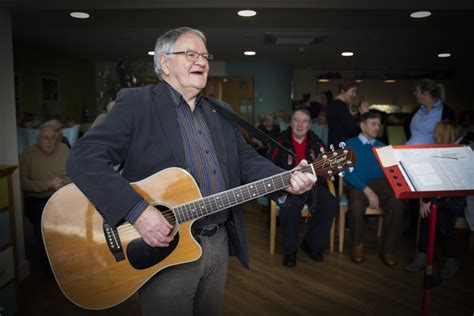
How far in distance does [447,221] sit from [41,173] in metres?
3.22

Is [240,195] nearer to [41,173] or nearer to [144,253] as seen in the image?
[144,253]

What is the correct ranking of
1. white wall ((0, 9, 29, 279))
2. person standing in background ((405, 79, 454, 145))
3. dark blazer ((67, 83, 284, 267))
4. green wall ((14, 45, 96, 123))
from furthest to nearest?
1. green wall ((14, 45, 96, 123))
2. person standing in background ((405, 79, 454, 145))
3. white wall ((0, 9, 29, 279))
4. dark blazer ((67, 83, 284, 267))

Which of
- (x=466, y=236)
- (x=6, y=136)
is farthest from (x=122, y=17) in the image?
(x=466, y=236)

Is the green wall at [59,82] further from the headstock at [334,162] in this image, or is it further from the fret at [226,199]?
the headstock at [334,162]

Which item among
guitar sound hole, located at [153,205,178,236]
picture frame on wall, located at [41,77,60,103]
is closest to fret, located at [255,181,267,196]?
guitar sound hole, located at [153,205,178,236]

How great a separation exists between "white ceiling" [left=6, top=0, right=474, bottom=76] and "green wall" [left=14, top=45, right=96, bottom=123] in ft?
1.01

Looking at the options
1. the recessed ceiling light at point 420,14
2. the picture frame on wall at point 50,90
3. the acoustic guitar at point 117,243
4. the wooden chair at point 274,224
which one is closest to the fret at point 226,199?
the acoustic guitar at point 117,243

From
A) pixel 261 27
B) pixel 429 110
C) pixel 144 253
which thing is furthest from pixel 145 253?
pixel 261 27

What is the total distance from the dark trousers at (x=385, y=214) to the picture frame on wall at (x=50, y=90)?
668cm

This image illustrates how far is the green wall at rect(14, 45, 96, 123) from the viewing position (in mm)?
7039

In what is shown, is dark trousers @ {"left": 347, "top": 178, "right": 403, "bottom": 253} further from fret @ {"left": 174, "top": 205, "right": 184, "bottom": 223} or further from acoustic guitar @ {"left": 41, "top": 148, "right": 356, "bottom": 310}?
fret @ {"left": 174, "top": 205, "right": 184, "bottom": 223}

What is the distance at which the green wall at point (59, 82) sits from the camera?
277 inches

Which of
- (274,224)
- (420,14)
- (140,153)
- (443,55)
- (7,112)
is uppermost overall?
(443,55)

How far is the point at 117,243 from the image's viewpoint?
1362mm
